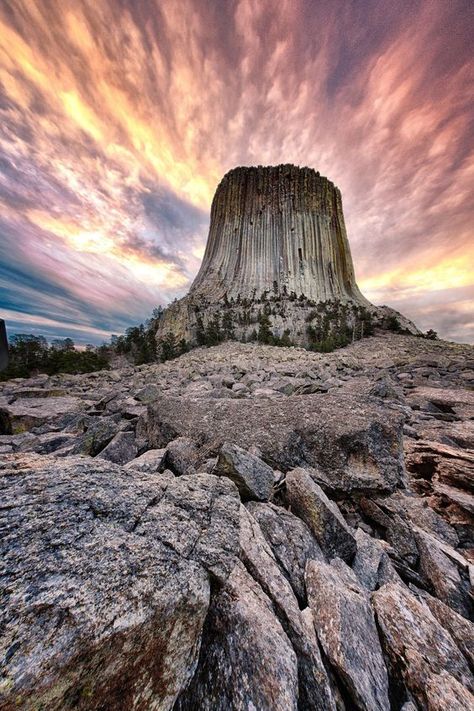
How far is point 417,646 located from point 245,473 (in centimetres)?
179

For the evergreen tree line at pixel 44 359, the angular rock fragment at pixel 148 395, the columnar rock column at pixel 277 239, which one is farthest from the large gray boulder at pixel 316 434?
the columnar rock column at pixel 277 239

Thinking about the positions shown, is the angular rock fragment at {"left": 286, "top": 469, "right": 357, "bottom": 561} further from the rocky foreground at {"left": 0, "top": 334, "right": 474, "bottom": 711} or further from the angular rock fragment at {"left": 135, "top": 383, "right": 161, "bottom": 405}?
the angular rock fragment at {"left": 135, "top": 383, "right": 161, "bottom": 405}

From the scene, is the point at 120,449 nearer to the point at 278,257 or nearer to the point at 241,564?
the point at 241,564

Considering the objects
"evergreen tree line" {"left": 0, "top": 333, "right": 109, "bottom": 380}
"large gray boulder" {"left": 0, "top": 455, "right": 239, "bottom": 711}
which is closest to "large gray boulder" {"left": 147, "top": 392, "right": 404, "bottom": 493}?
"large gray boulder" {"left": 0, "top": 455, "right": 239, "bottom": 711}

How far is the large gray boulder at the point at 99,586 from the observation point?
1.01 meters

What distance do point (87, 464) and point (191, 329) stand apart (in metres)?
31.8

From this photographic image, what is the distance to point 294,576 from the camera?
217cm

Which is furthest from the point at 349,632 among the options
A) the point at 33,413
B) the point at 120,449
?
the point at 33,413

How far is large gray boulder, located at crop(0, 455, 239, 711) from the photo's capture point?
3.30 feet

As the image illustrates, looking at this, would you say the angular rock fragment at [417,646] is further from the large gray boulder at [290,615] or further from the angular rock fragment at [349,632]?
the large gray boulder at [290,615]

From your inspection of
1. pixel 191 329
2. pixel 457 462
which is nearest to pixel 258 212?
pixel 191 329

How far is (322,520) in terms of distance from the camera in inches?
105

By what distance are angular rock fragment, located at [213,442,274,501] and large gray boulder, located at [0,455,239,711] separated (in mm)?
808

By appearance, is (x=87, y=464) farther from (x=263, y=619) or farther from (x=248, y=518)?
(x=263, y=619)
